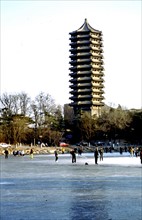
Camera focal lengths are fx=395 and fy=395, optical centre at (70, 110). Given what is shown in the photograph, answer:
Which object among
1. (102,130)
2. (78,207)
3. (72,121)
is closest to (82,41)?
(72,121)

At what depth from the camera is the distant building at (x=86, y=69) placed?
68000 mm

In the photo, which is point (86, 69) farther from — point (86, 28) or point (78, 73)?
point (86, 28)

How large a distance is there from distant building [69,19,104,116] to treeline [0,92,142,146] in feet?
19.1

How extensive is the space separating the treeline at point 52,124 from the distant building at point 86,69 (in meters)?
5.82

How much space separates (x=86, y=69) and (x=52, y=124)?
620 inches

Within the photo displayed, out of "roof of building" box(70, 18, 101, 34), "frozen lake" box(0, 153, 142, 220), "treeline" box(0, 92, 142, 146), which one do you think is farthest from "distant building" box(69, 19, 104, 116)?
"frozen lake" box(0, 153, 142, 220)

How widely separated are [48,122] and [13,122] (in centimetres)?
750

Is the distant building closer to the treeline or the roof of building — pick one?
the roof of building

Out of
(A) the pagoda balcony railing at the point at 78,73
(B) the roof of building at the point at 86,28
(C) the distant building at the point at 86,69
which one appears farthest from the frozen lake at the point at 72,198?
(B) the roof of building at the point at 86,28

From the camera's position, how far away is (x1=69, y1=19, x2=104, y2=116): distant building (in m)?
68.0

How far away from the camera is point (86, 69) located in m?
70.2

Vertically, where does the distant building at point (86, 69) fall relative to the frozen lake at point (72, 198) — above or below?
above

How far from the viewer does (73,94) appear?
2768 inches

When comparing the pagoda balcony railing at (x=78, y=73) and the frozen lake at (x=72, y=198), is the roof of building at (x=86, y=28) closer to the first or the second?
the pagoda balcony railing at (x=78, y=73)
